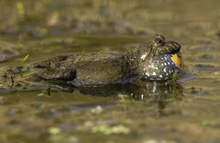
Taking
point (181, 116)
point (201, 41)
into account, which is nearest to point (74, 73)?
point (181, 116)

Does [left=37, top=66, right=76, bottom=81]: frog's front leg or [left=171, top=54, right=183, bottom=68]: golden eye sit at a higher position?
[left=171, top=54, right=183, bottom=68]: golden eye

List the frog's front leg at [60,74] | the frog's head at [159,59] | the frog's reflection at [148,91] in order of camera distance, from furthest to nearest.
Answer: the frog's head at [159,59] < the frog's front leg at [60,74] < the frog's reflection at [148,91]

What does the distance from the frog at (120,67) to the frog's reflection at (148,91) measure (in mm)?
104

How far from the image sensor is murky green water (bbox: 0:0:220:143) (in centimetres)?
499

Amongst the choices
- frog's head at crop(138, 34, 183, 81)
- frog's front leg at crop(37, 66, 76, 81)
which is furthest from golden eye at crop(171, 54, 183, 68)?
frog's front leg at crop(37, 66, 76, 81)

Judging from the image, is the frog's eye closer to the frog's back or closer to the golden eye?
the golden eye

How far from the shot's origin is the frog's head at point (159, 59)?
6613mm

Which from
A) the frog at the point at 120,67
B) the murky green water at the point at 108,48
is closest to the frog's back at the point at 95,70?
the frog at the point at 120,67

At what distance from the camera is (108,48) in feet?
28.0

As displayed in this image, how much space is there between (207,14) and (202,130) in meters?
5.82

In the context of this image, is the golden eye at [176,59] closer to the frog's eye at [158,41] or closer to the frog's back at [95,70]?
the frog's eye at [158,41]

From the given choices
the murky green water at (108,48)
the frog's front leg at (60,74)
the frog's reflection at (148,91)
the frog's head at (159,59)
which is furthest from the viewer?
the frog's head at (159,59)

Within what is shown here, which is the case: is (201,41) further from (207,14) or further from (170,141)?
(170,141)

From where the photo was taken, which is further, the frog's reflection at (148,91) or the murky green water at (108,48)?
the frog's reflection at (148,91)
